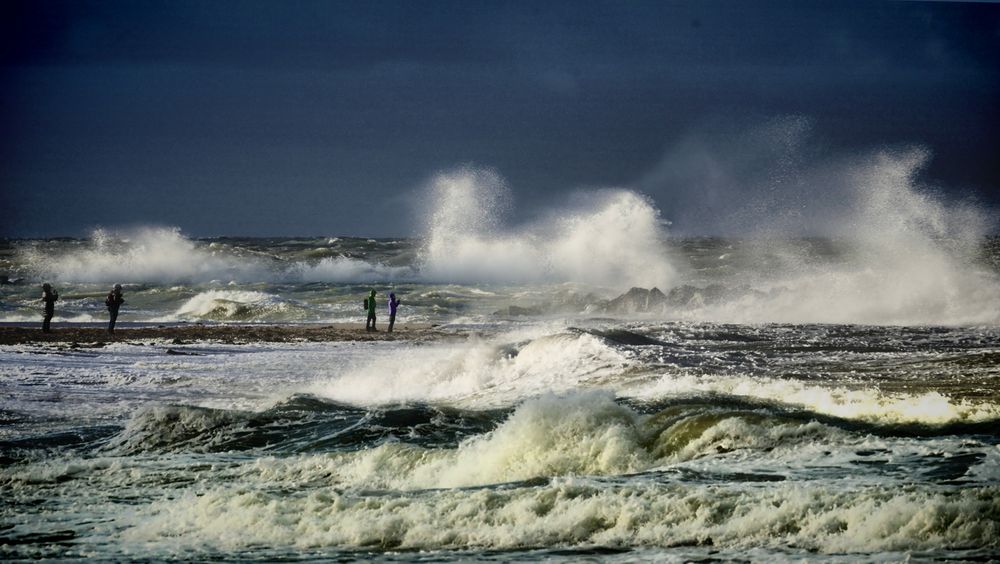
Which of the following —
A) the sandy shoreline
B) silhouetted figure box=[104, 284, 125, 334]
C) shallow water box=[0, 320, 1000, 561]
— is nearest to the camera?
shallow water box=[0, 320, 1000, 561]

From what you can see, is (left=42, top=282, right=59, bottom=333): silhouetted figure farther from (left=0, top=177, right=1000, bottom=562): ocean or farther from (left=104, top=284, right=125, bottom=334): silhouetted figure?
(left=0, top=177, right=1000, bottom=562): ocean

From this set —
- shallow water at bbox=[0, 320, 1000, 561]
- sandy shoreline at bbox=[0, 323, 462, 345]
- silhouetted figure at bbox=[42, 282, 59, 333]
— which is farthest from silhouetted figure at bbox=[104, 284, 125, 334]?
shallow water at bbox=[0, 320, 1000, 561]

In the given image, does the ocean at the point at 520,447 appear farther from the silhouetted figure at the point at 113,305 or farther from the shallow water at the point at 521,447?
the silhouetted figure at the point at 113,305

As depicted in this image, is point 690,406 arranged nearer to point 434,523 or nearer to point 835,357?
point 434,523

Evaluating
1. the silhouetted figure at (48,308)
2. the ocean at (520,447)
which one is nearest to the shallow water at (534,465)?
the ocean at (520,447)

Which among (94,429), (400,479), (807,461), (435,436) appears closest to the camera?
(807,461)

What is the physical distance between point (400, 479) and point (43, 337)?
783 inches

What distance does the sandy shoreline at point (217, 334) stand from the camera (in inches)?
1057

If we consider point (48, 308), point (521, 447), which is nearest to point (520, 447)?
point (521, 447)

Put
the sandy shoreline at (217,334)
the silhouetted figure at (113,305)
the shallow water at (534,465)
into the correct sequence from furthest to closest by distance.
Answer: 1. the silhouetted figure at (113,305)
2. the sandy shoreline at (217,334)
3. the shallow water at (534,465)

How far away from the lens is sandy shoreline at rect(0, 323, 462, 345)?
2684cm

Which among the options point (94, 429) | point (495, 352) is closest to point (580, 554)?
point (94, 429)

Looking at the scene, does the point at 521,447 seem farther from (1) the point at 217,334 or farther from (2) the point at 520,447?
(1) the point at 217,334

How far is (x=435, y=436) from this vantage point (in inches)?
466
